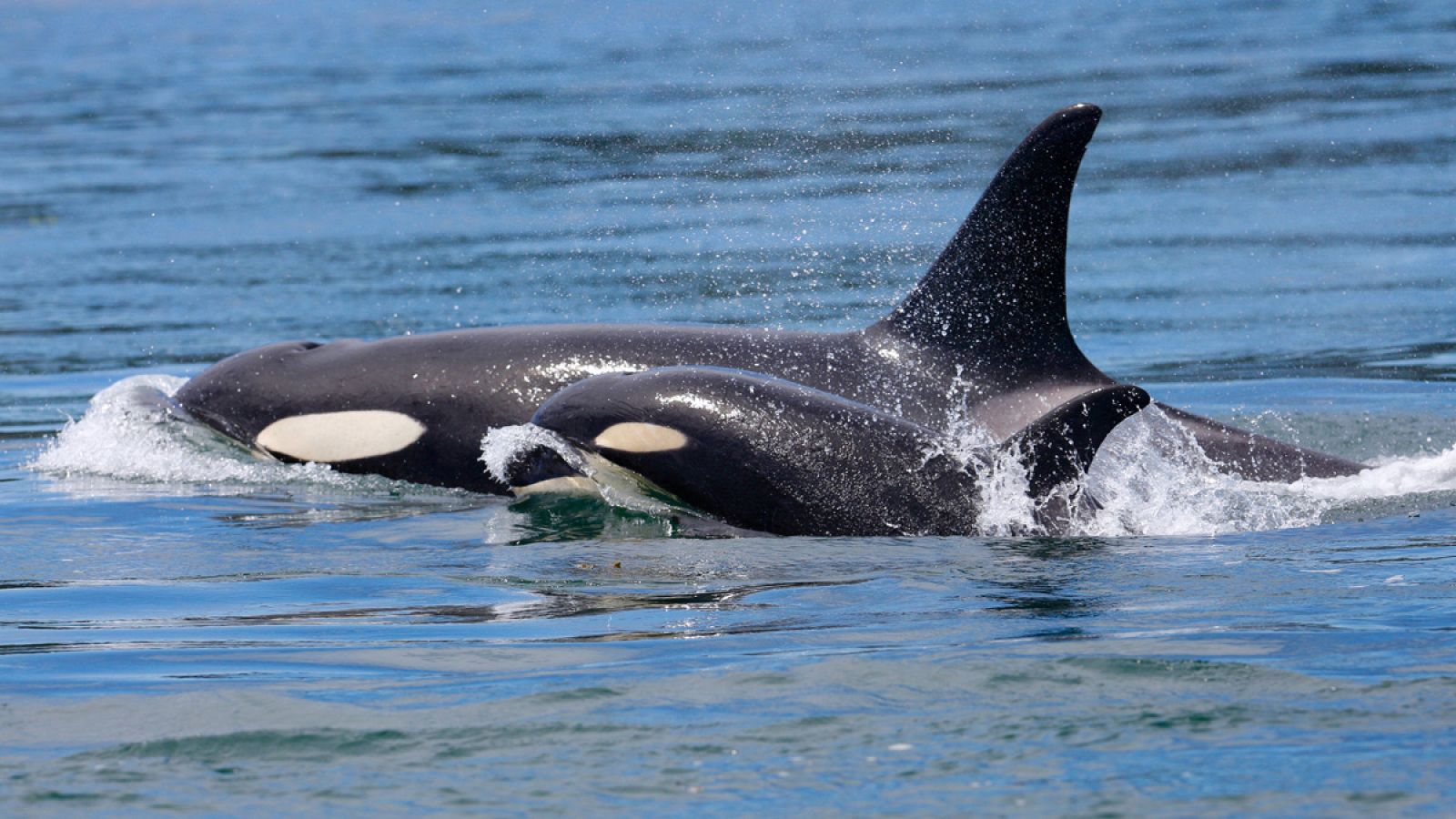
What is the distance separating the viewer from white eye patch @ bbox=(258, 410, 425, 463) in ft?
33.0

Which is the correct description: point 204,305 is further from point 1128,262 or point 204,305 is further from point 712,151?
point 712,151

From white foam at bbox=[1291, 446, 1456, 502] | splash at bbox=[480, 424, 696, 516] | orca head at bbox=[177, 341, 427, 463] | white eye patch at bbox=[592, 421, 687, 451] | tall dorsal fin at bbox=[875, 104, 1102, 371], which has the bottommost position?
white foam at bbox=[1291, 446, 1456, 502]

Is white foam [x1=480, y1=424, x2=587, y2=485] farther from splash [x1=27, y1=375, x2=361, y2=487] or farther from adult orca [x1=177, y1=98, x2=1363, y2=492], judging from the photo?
splash [x1=27, y1=375, x2=361, y2=487]

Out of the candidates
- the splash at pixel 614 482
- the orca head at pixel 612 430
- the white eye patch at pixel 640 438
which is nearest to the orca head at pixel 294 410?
the orca head at pixel 612 430

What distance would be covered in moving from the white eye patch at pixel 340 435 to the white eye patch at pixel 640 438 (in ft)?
6.35

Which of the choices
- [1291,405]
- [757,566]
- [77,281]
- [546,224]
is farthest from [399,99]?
[757,566]

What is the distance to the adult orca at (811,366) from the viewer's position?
369 inches

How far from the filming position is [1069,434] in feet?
26.1

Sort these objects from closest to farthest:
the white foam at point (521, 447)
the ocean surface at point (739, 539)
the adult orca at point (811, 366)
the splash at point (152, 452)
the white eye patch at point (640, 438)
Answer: the ocean surface at point (739, 539) < the white eye patch at point (640, 438) < the white foam at point (521, 447) < the adult orca at point (811, 366) < the splash at point (152, 452)

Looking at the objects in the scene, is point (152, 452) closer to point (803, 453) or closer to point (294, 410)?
point (294, 410)

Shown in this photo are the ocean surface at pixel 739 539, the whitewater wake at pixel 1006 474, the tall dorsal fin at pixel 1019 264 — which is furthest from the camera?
the tall dorsal fin at pixel 1019 264

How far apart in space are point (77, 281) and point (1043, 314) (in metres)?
10.8

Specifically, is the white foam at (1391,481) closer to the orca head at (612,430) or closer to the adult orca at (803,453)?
the adult orca at (803,453)

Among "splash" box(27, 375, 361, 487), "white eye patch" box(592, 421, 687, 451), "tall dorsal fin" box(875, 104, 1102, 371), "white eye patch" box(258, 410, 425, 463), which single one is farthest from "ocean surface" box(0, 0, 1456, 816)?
"tall dorsal fin" box(875, 104, 1102, 371)
